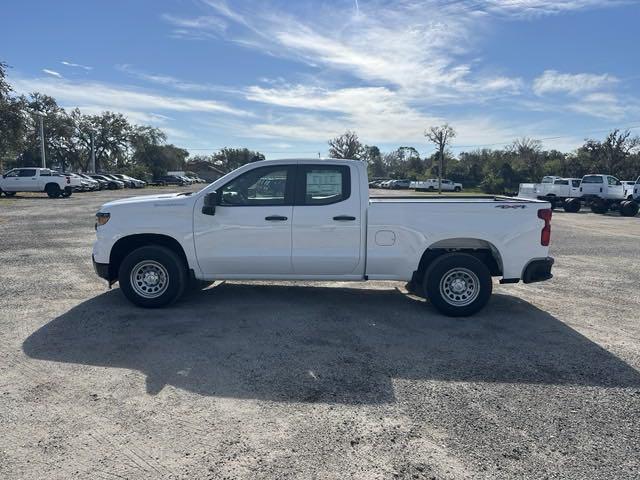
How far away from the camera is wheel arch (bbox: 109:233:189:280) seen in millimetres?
6191

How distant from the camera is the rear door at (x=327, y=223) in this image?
599 cm

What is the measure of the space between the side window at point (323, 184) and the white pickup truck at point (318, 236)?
0.04 feet

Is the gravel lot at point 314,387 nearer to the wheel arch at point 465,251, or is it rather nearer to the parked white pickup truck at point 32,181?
the wheel arch at point 465,251

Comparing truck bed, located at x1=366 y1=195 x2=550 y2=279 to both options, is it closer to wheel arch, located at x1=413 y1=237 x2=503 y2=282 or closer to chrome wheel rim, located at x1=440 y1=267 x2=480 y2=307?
wheel arch, located at x1=413 y1=237 x2=503 y2=282

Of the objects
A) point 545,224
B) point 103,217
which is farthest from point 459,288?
point 103,217

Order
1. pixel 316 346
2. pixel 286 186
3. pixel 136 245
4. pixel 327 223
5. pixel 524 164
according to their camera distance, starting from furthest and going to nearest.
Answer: pixel 524 164 < pixel 136 245 < pixel 286 186 < pixel 327 223 < pixel 316 346

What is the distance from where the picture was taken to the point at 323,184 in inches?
240

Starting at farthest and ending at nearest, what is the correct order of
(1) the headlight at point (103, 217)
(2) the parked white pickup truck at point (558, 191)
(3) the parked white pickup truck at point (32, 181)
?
(3) the parked white pickup truck at point (32, 181) → (2) the parked white pickup truck at point (558, 191) → (1) the headlight at point (103, 217)

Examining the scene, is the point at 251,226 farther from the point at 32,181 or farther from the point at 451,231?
the point at 32,181

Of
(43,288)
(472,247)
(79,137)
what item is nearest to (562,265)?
(472,247)

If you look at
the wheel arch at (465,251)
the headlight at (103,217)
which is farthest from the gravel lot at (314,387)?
the headlight at (103,217)

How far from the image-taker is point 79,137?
69500mm

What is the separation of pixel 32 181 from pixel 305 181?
3178cm

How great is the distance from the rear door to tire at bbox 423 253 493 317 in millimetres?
981
